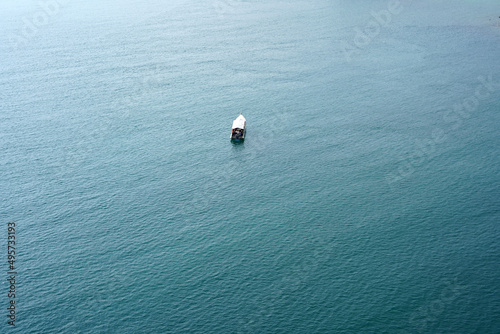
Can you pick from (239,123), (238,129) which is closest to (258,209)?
(238,129)

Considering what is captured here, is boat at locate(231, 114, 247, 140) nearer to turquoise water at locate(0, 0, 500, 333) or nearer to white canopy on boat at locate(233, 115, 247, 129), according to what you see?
white canopy on boat at locate(233, 115, 247, 129)

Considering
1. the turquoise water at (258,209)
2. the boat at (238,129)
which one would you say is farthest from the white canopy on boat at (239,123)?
the turquoise water at (258,209)

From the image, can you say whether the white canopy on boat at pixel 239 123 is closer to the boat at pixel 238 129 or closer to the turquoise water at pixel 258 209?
the boat at pixel 238 129

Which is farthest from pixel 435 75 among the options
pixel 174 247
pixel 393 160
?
pixel 174 247

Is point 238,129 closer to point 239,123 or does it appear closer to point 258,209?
point 239,123

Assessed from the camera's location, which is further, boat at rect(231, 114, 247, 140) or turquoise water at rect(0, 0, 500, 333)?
boat at rect(231, 114, 247, 140)

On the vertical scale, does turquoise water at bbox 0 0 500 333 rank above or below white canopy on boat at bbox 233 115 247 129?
below

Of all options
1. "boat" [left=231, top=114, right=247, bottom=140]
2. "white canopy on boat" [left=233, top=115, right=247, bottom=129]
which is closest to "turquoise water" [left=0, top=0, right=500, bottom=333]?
"boat" [left=231, top=114, right=247, bottom=140]

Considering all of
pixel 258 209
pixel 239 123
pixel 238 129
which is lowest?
pixel 258 209

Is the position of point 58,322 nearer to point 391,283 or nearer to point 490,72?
point 391,283
